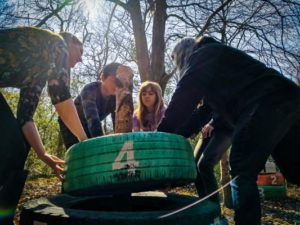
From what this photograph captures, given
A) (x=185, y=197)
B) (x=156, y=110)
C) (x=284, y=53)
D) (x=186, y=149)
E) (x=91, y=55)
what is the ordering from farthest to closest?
(x=91, y=55)
(x=284, y=53)
(x=156, y=110)
(x=185, y=197)
(x=186, y=149)

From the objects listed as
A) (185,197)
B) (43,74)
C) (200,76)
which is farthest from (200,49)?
(185,197)

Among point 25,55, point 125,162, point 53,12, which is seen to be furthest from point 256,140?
point 53,12

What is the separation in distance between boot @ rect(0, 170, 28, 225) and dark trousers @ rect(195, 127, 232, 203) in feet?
7.22

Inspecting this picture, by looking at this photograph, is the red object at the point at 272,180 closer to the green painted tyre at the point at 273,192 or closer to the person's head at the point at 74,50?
the green painted tyre at the point at 273,192

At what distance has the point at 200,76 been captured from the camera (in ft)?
→ 8.14

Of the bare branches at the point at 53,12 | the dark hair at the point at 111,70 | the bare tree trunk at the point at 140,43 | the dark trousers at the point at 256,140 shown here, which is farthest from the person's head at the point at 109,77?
the bare branches at the point at 53,12

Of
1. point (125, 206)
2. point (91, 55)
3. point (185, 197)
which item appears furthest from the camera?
point (91, 55)

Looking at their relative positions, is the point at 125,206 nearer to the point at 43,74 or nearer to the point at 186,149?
the point at 186,149

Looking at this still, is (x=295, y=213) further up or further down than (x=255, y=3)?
further down

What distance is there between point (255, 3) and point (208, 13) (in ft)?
4.02

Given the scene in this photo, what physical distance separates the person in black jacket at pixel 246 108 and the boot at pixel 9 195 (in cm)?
116

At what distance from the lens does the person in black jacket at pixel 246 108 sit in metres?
2.16

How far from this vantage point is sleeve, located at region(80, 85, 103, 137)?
3.69 m

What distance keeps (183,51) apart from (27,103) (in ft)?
4.56
